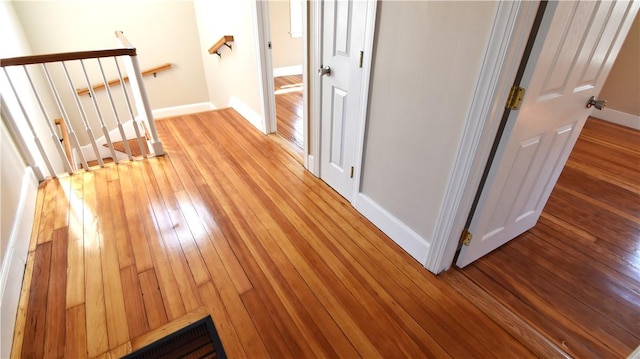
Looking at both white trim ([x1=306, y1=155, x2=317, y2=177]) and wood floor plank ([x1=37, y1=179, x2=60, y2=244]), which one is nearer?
wood floor plank ([x1=37, y1=179, x2=60, y2=244])

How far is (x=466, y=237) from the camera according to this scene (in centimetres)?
161

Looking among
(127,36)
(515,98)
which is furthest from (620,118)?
(127,36)

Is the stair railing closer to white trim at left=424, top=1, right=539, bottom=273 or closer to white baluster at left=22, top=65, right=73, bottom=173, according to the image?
white baluster at left=22, top=65, right=73, bottom=173

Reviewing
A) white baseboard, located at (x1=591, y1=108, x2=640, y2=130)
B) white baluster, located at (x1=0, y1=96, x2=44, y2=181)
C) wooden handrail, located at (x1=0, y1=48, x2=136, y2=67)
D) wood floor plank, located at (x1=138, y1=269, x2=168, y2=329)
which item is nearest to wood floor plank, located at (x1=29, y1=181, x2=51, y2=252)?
white baluster, located at (x1=0, y1=96, x2=44, y2=181)

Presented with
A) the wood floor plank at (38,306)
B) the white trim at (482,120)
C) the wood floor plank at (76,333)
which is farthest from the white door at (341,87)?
the wood floor plank at (38,306)

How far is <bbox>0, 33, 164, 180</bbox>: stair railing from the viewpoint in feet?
7.07

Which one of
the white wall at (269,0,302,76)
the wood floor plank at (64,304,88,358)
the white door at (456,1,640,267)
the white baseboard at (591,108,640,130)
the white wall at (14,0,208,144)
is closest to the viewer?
the white door at (456,1,640,267)

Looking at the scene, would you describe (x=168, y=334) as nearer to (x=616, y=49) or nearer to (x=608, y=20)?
(x=608, y=20)

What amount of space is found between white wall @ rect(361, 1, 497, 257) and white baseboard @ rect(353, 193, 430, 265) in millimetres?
26

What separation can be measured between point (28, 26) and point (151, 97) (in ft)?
5.01

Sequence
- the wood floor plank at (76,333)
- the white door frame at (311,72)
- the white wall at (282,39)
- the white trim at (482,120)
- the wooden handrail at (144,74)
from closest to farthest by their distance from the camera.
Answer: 1. the white trim at (482,120)
2. the wood floor plank at (76,333)
3. the white door frame at (311,72)
4. the wooden handrail at (144,74)
5. the white wall at (282,39)

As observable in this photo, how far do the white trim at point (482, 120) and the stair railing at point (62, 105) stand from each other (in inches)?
95.7

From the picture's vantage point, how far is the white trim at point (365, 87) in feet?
5.14

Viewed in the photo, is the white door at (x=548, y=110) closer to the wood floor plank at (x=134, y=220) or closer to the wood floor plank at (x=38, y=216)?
the wood floor plank at (x=134, y=220)
